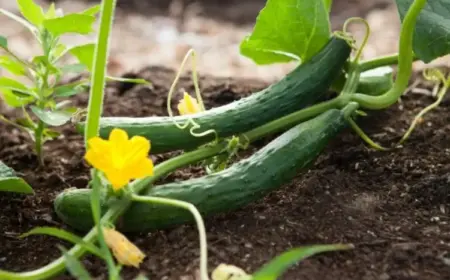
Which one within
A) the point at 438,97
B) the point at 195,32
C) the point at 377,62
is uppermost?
the point at 377,62

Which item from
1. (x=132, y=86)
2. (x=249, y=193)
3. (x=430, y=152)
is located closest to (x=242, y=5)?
(x=132, y=86)

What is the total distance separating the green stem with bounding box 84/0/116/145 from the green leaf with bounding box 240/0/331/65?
13.5 inches

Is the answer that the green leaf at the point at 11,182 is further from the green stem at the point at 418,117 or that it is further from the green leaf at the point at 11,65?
the green stem at the point at 418,117

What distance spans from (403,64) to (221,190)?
0.43m

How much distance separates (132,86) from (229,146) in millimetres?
640

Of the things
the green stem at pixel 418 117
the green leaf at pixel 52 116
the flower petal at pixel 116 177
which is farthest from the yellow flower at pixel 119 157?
the green stem at pixel 418 117

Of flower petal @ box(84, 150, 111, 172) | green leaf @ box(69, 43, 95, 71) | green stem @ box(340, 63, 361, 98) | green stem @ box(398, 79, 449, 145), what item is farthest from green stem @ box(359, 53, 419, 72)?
flower petal @ box(84, 150, 111, 172)

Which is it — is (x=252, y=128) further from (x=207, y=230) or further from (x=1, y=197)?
(x=1, y=197)

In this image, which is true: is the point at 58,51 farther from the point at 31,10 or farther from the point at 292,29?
the point at 292,29

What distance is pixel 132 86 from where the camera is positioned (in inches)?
76.5

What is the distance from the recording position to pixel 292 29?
1.46m

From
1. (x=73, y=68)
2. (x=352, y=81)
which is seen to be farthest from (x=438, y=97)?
(x=73, y=68)

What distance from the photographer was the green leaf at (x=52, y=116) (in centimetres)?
141

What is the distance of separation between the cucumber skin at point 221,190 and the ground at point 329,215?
0.03m
